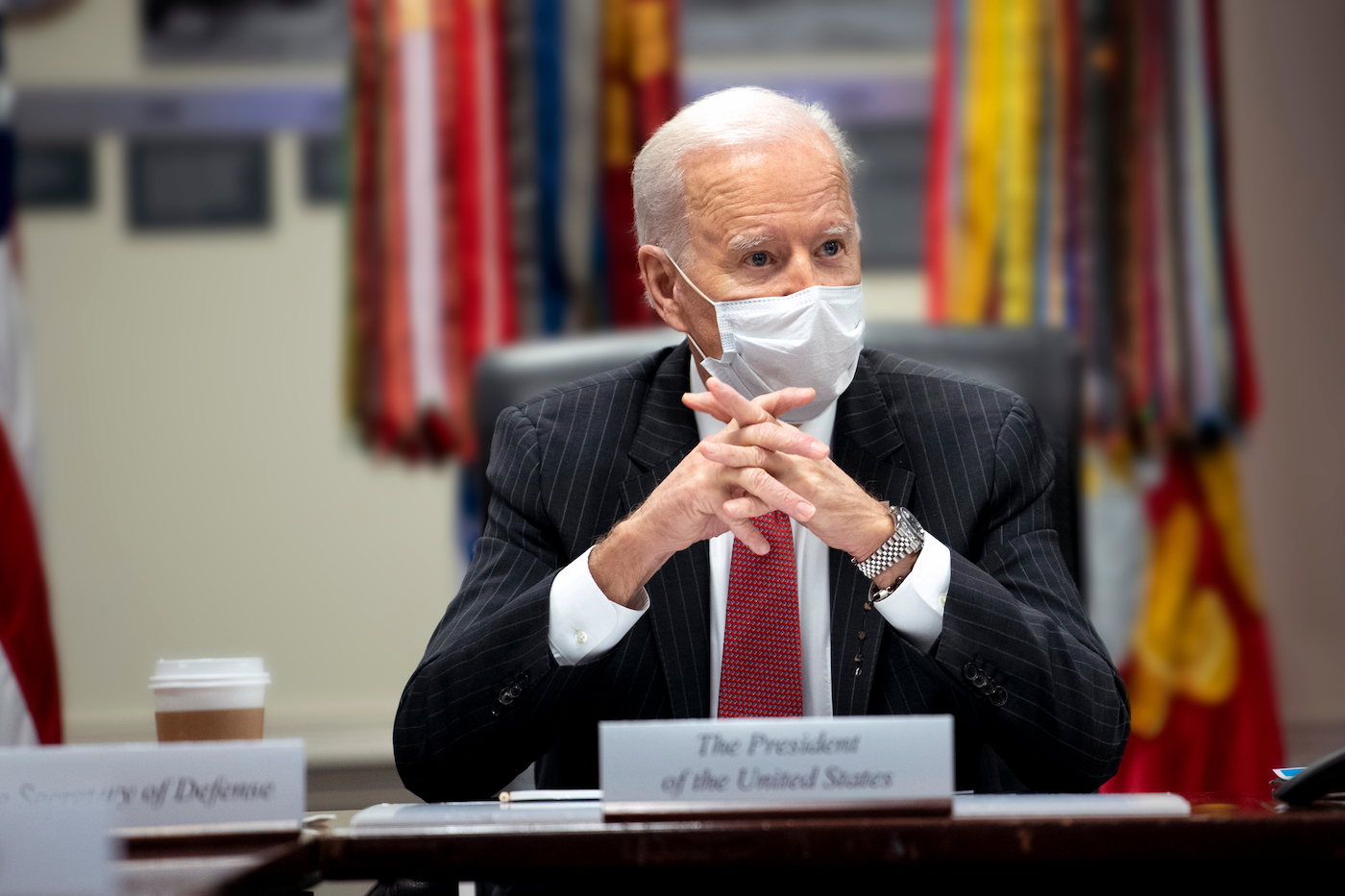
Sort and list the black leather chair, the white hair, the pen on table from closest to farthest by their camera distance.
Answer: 1. the pen on table
2. the white hair
3. the black leather chair

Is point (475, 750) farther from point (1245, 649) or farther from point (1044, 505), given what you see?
point (1245, 649)

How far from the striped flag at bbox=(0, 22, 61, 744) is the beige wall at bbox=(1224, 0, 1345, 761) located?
2607 millimetres

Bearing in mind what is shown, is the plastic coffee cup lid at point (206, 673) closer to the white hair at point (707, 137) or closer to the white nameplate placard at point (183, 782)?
the white nameplate placard at point (183, 782)

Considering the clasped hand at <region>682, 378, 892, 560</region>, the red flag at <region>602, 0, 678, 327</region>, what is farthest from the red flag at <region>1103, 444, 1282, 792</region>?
the clasped hand at <region>682, 378, 892, 560</region>

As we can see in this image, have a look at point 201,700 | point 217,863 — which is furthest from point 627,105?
point 217,863

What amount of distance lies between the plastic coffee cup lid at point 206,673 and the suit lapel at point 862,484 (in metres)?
0.67

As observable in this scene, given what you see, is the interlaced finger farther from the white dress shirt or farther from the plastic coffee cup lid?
the plastic coffee cup lid

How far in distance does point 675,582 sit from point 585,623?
0.73ft

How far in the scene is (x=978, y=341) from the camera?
174cm

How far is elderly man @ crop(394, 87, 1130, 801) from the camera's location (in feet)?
4.11

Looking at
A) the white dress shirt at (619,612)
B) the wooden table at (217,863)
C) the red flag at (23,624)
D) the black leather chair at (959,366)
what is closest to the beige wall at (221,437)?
the red flag at (23,624)

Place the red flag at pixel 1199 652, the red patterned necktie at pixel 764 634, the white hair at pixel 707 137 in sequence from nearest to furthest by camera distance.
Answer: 1. the red patterned necktie at pixel 764 634
2. the white hair at pixel 707 137
3. the red flag at pixel 1199 652

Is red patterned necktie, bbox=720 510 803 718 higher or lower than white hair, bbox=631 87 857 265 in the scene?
lower

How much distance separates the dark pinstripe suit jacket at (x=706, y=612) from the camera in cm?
125
